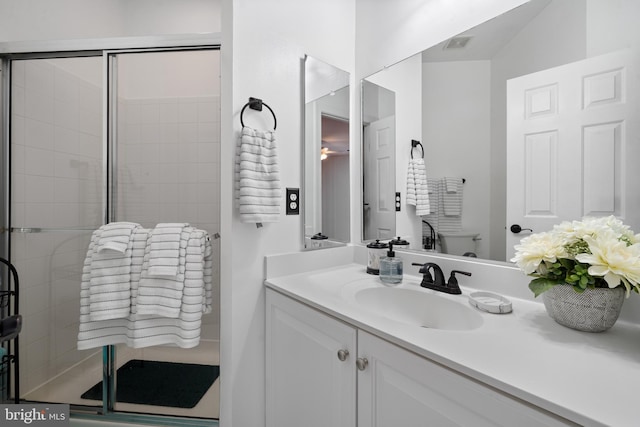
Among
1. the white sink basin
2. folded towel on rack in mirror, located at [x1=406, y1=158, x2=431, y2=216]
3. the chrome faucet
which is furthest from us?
folded towel on rack in mirror, located at [x1=406, y1=158, x2=431, y2=216]

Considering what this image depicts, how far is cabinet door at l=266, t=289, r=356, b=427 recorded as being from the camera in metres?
0.81

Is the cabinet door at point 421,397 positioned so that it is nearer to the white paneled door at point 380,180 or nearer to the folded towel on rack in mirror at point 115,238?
the white paneled door at point 380,180

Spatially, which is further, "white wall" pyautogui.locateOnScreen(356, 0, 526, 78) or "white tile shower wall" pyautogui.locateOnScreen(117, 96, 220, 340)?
"white tile shower wall" pyautogui.locateOnScreen(117, 96, 220, 340)

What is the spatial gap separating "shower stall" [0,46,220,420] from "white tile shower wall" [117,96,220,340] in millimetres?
102

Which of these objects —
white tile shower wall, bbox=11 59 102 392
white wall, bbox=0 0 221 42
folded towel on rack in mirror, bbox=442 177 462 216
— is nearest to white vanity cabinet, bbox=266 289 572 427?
folded towel on rack in mirror, bbox=442 177 462 216

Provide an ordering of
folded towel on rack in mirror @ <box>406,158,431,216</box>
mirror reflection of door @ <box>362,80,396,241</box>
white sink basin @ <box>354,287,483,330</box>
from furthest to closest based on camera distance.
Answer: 1. mirror reflection of door @ <box>362,80,396,241</box>
2. folded towel on rack in mirror @ <box>406,158,431,216</box>
3. white sink basin @ <box>354,287,483,330</box>

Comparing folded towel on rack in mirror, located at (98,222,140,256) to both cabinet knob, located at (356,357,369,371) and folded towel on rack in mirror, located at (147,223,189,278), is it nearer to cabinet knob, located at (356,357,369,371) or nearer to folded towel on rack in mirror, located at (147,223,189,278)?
folded towel on rack in mirror, located at (147,223,189,278)

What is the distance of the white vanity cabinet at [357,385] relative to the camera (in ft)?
1.73

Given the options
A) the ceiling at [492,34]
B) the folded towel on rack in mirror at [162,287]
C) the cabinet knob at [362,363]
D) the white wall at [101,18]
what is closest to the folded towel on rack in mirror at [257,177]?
the folded towel on rack in mirror at [162,287]

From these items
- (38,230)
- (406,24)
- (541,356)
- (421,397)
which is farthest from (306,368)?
(38,230)

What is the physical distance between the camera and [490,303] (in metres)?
0.83

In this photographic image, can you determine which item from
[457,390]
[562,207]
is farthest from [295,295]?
[562,207]

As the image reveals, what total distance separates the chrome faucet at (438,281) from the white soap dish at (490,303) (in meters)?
0.10

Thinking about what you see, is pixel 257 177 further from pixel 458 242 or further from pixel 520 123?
pixel 520 123
